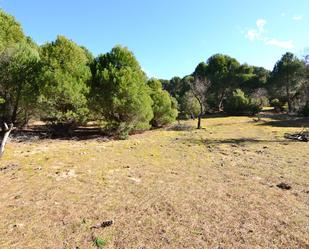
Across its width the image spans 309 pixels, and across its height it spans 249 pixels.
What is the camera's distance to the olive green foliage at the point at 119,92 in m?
20.8

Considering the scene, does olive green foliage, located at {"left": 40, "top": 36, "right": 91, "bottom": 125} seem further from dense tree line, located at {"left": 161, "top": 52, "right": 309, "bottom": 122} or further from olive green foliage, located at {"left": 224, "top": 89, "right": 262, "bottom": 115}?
olive green foliage, located at {"left": 224, "top": 89, "right": 262, "bottom": 115}

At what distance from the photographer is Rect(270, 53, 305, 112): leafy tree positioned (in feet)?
145

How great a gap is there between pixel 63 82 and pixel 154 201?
1383cm

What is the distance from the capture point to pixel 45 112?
62.4 feet

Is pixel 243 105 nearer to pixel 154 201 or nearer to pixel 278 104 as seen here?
pixel 278 104

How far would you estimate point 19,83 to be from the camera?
57.1ft

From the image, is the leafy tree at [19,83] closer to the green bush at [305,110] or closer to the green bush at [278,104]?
the green bush at [305,110]

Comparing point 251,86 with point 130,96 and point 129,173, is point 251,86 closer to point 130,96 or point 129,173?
point 130,96

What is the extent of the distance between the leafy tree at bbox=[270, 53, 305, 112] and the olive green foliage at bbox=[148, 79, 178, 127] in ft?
84.0

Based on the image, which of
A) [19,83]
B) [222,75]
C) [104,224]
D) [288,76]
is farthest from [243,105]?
[104,224]

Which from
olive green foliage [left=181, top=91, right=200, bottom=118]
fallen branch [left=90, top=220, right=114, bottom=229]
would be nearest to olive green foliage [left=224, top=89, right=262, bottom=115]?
olive green foliage [left=181, top=91, right=200, bottom=118]

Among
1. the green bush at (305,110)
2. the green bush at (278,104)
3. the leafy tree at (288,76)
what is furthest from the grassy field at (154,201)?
the green bush at (278,104)

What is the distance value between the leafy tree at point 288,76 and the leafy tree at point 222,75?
7.22m

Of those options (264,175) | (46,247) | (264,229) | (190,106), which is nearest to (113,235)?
(46,247)
